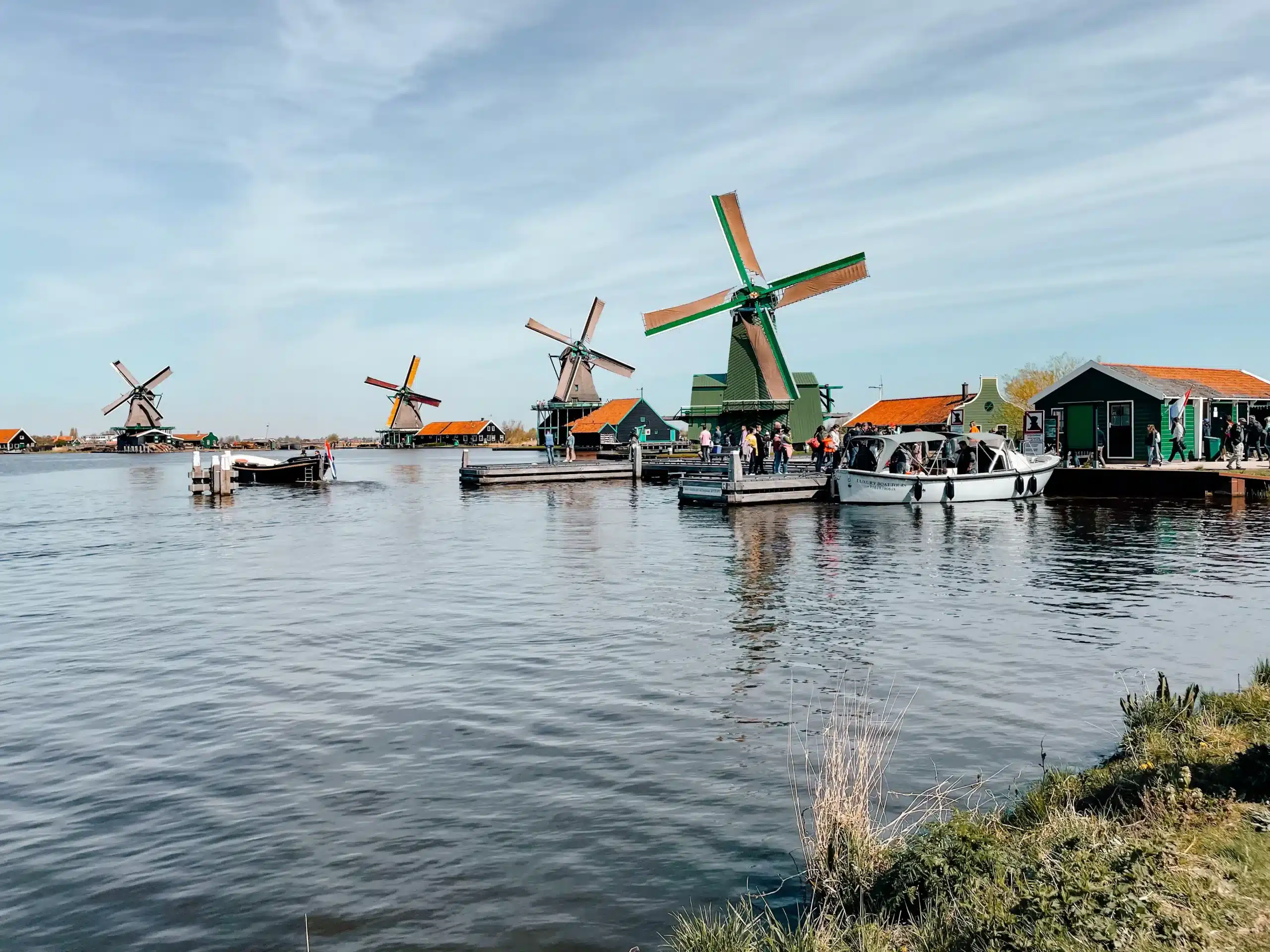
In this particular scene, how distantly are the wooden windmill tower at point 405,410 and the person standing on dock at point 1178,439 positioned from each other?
10841 cm

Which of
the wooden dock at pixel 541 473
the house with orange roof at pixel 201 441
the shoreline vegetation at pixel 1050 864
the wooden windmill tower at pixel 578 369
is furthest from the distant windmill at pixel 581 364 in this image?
the house with orange roof at pixel 201 441

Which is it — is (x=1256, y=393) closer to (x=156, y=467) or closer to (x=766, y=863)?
(x=766, y=863)

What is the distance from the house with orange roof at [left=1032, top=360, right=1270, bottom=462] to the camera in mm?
42031

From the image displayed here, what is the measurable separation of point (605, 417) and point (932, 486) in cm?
6070

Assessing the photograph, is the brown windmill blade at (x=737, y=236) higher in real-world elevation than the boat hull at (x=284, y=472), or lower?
higher

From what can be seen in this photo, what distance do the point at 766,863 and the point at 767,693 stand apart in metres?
4.63

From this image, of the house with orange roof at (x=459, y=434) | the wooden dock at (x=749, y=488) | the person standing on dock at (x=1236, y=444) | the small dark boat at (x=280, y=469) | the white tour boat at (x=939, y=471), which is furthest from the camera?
the house with orange roof at (x=459, y=434)

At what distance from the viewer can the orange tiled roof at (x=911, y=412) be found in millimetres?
65562

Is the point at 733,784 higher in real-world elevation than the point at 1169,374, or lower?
lower

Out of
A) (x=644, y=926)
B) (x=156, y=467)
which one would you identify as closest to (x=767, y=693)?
(x=644, y=926)

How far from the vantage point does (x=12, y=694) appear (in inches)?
494

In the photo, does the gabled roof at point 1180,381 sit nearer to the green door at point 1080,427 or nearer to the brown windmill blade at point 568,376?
the green door at point 1080,427

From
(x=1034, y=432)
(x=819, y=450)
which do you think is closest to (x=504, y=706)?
(x=819, y=450)

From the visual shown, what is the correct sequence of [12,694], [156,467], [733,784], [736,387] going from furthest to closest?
1. [156,467]
2. [736,387]
3. [12,694]
4. [733,784]
